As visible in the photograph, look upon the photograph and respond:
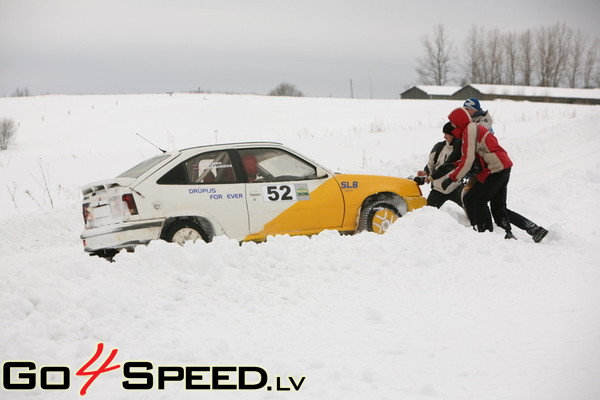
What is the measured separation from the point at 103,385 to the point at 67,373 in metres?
0.28

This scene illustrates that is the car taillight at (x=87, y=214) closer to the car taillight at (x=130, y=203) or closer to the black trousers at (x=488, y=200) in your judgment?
the car taillight at (x=130, y=203)

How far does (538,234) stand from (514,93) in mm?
66666

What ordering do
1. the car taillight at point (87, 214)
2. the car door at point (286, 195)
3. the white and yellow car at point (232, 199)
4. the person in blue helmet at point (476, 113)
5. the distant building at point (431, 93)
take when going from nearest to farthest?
the white and yellow car at point (232, 199) → the car taillight at point (87, 214) → the car door at point (286, 195) → the person in blue helmet at point (476, 113) → the distant building at point (431, 93)

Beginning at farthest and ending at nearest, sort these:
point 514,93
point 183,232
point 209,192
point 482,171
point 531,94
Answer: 1. point 514,93
2. point 531,94
3. point 482,171
4. point 209,192
5. point 183,232

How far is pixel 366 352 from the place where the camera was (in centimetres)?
435

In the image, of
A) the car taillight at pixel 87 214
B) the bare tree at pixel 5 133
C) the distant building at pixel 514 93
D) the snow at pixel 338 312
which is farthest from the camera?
the distant building at pixel 514 93

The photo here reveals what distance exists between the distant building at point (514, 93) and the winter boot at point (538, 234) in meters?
58.4

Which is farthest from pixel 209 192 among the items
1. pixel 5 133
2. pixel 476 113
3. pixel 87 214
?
pixel 5 133

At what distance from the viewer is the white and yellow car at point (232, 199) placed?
731 centimetres

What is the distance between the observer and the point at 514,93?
230ft

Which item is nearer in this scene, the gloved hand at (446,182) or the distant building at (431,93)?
the gloved hand at (446,182)

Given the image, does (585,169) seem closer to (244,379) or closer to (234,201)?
(234,201)

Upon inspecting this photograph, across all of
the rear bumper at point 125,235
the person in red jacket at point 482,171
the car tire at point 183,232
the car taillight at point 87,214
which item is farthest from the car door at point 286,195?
the car taillight at point 87,214

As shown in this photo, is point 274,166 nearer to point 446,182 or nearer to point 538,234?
point 446,182
